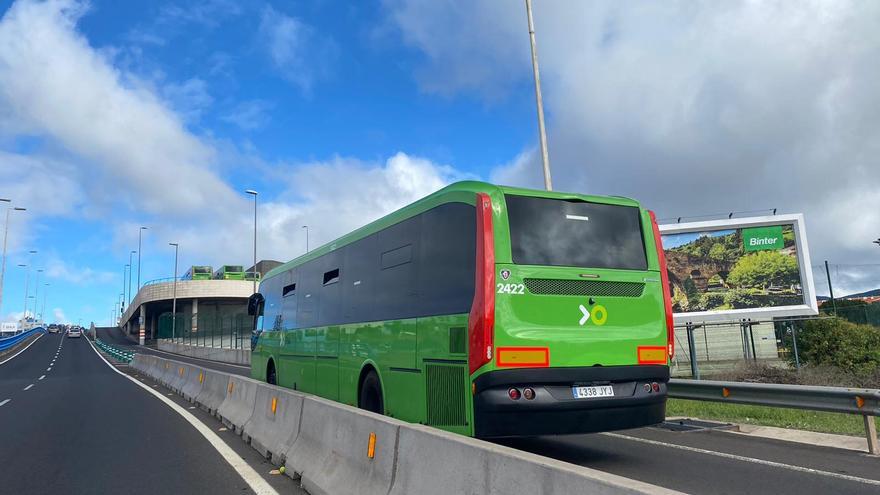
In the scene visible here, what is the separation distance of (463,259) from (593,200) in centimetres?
188

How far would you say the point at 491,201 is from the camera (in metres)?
6.66

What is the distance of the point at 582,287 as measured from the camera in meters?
6.88

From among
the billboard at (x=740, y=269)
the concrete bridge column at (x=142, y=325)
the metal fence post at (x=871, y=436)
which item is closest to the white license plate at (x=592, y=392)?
the metal fence post at (x=871, y=436)

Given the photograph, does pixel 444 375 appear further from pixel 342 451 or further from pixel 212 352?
pixel 212 352

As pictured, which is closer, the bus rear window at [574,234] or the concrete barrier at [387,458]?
the concrete barrier at [387,458]

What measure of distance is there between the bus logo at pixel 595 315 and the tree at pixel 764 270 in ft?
93.1

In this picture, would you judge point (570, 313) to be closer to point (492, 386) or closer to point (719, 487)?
point (492, 386)

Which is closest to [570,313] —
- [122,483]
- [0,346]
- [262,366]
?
[122,483]

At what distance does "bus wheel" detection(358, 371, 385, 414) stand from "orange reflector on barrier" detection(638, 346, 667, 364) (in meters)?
3.46

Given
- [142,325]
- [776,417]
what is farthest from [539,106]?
[142,325]

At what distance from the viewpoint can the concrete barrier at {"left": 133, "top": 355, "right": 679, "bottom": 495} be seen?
10.2ft

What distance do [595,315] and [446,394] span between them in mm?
1869

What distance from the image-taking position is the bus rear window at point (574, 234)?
22.2ft

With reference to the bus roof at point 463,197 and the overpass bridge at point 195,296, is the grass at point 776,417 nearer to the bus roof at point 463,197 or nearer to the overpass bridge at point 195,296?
the bus roof at point 463,197
